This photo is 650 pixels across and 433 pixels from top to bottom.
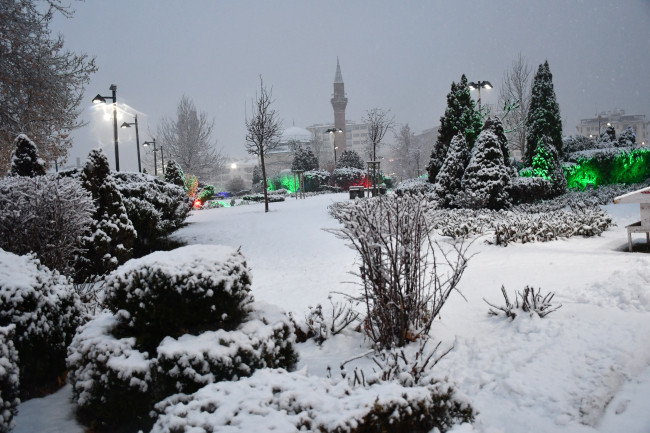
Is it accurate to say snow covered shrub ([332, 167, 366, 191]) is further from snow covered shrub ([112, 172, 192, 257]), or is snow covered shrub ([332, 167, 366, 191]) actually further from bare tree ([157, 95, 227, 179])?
snow covered shrub ([112, 172, 192, 257])

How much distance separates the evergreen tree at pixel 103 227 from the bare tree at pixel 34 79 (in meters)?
4.64

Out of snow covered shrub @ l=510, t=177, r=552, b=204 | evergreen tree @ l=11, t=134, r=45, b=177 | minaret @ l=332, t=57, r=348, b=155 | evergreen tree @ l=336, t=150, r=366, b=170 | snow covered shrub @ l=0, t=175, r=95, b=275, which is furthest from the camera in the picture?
minaret @ l=332, t=57, r=348, b=155

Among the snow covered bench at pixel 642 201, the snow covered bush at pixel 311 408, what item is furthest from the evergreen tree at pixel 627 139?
the snow covered bush at pixel 311 408

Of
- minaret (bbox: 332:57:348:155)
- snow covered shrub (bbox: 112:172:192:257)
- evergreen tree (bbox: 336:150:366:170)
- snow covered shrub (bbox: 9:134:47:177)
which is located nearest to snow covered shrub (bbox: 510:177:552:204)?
snow covered shrub (bbox: 112:172:192:257)

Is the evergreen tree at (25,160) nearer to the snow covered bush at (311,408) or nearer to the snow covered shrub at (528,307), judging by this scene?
the snow covered bush at (311,408)

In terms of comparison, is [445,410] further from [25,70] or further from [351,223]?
[25,70]

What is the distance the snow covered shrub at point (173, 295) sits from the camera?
9.12ft

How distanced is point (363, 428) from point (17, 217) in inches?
245

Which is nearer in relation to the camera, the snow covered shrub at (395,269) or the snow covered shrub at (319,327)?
the snow covered shrub at (395,269)

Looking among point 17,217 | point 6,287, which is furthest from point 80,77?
point 6,287

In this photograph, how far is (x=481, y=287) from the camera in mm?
5574

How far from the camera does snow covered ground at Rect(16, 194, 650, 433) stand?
2.74 m

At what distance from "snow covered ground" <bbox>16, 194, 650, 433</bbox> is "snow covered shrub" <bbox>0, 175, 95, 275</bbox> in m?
3.17

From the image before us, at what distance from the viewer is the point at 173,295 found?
2805 mm
